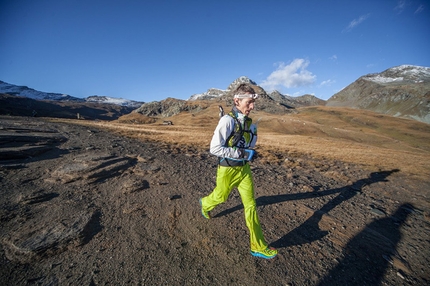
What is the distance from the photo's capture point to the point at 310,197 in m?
7.12

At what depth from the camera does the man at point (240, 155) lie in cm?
381

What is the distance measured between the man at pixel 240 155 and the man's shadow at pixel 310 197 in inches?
33.9

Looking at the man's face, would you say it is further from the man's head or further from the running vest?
the running vest

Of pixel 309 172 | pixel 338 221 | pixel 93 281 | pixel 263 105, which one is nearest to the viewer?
pixel 93 281

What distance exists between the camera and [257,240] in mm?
3791

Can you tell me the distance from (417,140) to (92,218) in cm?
9494

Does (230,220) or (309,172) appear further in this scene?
(309,172)

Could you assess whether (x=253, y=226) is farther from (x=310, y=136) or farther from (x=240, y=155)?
(x=310, y=136)

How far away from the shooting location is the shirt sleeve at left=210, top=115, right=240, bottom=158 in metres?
3.86

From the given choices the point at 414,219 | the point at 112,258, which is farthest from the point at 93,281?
the point at 414,219

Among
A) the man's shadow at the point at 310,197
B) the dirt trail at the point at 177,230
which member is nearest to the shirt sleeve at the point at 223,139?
the dirt trail at the point at 177,230

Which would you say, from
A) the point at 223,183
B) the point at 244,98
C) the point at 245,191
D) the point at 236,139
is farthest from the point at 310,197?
the point at 244,98

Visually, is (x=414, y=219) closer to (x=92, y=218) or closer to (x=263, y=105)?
(x=92, y=218)

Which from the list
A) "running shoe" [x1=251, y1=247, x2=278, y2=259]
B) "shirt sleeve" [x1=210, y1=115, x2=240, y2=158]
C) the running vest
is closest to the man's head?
the running vest
